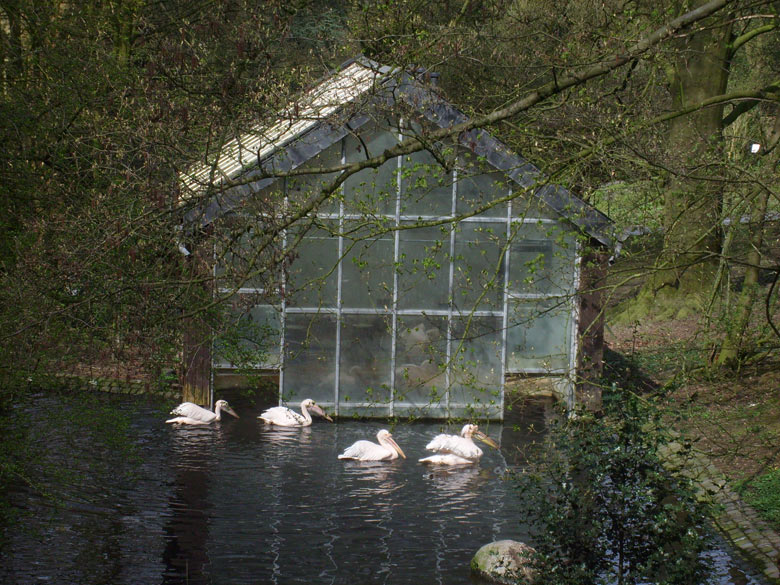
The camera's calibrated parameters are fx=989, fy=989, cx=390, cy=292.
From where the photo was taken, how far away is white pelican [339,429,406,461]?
46.5 feet

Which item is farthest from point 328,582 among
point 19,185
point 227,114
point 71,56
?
point 71,56

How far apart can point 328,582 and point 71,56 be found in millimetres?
6692

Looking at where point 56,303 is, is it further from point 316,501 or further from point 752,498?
point 752,498

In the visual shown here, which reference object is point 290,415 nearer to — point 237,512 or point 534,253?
point 534,253

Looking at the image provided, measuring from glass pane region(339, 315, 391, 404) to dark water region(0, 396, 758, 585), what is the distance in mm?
1742

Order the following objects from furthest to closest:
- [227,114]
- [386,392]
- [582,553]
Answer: [386,392], [227,114], [582,553]

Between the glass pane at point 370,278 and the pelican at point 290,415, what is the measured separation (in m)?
1.80

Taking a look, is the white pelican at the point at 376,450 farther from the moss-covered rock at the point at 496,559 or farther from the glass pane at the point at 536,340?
the moss-covered rock at the point at 496,559

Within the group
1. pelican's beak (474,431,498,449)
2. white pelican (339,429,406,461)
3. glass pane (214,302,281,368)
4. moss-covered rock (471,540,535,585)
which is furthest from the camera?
pelican's beak (474,431,498,449)

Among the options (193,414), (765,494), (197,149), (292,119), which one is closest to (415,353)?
(193,414)

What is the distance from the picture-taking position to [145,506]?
11.3m

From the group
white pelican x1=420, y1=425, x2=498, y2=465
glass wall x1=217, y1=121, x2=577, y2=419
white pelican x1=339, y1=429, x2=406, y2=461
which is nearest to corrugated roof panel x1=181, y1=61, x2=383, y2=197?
white pelican x1=339, y1=429, x2=406, y2=461

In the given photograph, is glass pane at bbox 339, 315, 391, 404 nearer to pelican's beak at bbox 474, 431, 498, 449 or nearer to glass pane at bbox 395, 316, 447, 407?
glass pane at bbox 395, 316, 447, 407

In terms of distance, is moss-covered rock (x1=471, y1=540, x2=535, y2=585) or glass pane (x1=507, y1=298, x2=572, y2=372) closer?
moss-covered rock (x1=471, y1=540, x2=535, y2=585)
